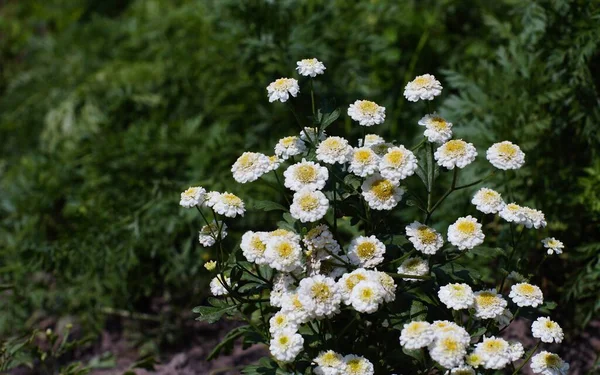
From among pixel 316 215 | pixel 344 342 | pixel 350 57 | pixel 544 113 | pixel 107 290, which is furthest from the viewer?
pixel 350 57

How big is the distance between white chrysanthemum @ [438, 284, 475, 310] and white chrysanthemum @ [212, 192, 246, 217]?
0.57 metres

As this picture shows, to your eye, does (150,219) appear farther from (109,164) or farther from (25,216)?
(25,216)

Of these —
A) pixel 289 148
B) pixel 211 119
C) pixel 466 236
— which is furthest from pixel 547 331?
pixel 211 119

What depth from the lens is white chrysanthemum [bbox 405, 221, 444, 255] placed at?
1.88 meters

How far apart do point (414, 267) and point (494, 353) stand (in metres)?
0.32

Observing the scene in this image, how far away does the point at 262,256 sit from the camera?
1832 mm

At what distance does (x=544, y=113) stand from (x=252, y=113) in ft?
4.99

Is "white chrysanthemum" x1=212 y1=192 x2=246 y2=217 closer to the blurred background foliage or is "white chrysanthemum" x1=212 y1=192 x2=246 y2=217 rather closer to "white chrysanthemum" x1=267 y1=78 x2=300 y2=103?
"white chrysanthemum" x1=267 y1=78 x2=300 y2=103

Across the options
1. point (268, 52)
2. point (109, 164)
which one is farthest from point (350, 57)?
point (109, 164)

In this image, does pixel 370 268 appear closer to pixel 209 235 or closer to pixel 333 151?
pixel 333 151

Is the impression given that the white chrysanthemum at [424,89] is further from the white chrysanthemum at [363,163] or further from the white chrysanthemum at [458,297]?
the white chrysanthemum at [458,297]

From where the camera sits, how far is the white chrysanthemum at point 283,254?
1.78 meters

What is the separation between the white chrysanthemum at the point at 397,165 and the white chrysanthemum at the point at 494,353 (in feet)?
1.52

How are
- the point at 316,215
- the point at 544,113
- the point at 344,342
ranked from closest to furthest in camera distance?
the point at 316,215, the point at 344,342, the point at 544,113
